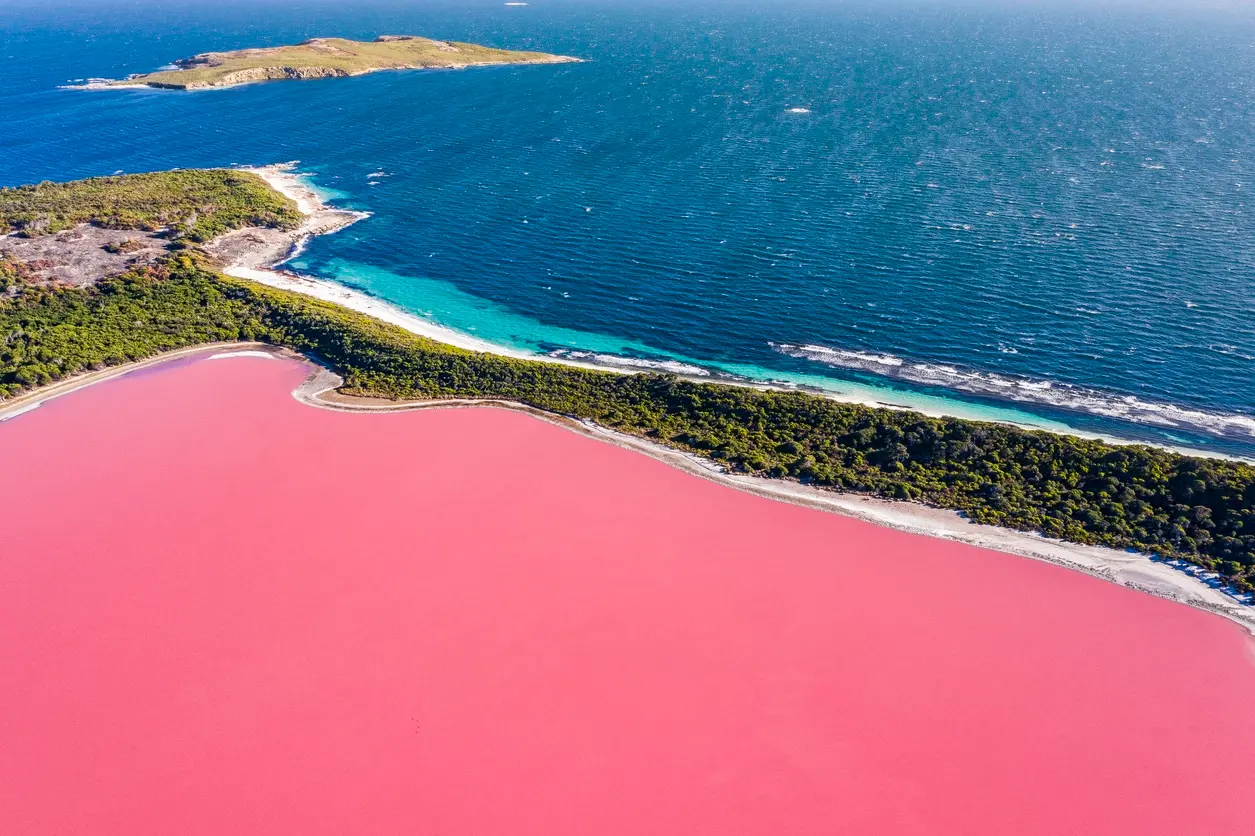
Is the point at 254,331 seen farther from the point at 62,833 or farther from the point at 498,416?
the point at 62,833

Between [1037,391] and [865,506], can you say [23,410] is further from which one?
[1037,391]

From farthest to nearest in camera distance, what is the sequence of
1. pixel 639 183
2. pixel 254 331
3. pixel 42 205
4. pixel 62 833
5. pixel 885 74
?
1. pixel 885 74
2. pixel 639 183
3. pixel 42 205
4. pixel 254 331
5. pixel 62 833

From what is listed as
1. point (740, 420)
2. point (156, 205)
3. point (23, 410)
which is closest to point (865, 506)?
point (740, 420)

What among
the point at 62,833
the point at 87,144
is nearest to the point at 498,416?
the point at 62,833

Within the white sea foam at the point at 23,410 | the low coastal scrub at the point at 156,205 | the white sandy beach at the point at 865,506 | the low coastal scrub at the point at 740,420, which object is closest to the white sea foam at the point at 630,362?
the white sandy beach at the point at 865,506

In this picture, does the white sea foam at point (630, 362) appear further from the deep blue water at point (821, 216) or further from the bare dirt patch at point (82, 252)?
the bare dirt patch at point (82, 252)

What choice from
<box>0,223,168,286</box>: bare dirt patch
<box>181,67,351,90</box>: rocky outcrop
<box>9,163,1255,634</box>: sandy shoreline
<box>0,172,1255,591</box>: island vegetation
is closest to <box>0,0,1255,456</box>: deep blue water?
<box>9,163,1255,634</box>: sandy shoreline
